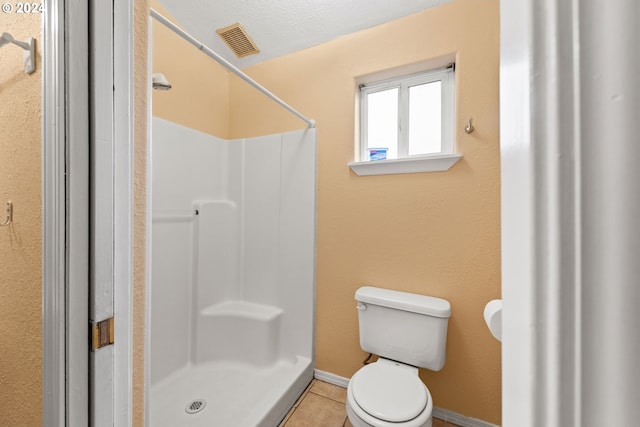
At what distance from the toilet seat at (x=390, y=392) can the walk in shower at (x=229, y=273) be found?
1.59 feet

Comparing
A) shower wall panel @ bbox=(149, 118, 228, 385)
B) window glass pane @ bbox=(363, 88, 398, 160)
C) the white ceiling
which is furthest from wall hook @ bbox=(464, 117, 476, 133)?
shower wall panel @ bbox=(149, 118, 228, 385)

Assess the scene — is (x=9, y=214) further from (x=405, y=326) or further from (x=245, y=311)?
(x=405, y=326)

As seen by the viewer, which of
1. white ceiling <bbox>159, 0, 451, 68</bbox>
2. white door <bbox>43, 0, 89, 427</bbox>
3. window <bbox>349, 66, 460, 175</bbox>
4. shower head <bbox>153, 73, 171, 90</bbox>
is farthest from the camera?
window <bbox>349, 66, 460, 175</bbox>

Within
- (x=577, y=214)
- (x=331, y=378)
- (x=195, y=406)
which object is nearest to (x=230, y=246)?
(x=195, y=406)

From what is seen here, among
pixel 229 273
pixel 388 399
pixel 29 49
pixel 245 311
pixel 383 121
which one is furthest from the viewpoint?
pixel 229 273

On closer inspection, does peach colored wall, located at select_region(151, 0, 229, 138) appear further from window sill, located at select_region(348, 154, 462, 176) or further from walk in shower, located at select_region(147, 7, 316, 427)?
window sill, located at select_region(348, 154, 462, 176)

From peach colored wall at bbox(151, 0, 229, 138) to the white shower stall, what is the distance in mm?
98

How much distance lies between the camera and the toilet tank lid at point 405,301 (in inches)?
48.9

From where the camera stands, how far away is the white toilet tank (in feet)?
4.08

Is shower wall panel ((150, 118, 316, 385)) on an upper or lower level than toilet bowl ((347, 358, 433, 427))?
upper

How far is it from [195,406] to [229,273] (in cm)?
78

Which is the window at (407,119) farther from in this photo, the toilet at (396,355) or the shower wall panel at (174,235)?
the shower wall panel at (174,235)

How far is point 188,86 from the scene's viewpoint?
170 cm

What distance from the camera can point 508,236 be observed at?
24 centimetres
